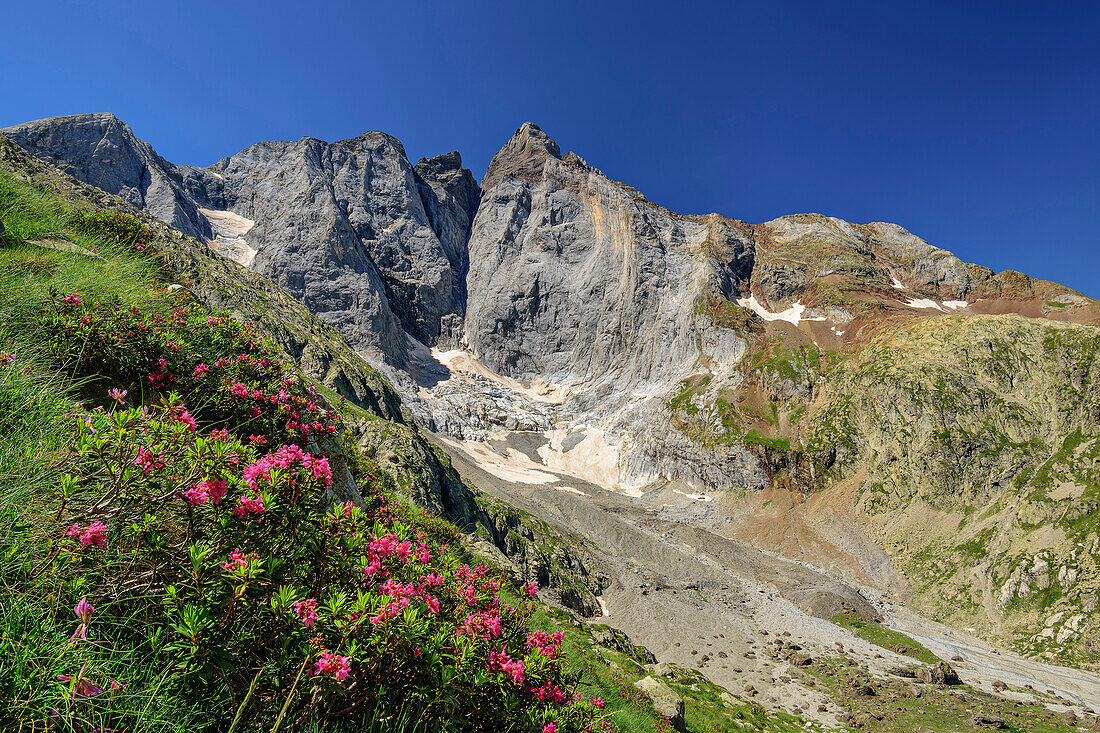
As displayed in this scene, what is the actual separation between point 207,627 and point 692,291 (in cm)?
13666

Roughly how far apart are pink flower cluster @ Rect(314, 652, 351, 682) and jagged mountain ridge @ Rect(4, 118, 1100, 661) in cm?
6539

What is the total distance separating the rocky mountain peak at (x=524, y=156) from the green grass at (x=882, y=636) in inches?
6721

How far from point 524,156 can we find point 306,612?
667 feet

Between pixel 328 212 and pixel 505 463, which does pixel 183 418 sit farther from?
pixel 328 212

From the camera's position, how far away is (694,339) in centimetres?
11931

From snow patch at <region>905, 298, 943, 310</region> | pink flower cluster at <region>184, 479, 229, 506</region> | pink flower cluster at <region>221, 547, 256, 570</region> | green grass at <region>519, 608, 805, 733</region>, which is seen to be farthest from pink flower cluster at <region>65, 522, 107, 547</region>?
snow patch at <region>905, 298, 943, 310</region>

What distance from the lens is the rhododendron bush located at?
3.07 meters

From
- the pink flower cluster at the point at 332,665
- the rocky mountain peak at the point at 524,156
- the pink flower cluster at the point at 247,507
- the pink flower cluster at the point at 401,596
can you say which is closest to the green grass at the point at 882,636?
the pink flower cluster at the point at 401,596

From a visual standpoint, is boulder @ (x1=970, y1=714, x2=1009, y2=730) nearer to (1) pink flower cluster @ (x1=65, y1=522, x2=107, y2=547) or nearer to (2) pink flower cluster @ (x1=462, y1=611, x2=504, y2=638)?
(2) pink flower cluster @ (x1=462, y1=611, x2=504, y2=638)

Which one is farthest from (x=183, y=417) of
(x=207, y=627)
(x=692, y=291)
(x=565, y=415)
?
(x=692, y=291)

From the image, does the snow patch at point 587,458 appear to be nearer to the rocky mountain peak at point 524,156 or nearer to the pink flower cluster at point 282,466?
the pink flower cluster at point 282,466

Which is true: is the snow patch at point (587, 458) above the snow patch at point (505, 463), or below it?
above

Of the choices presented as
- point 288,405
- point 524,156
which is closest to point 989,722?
point 288,405

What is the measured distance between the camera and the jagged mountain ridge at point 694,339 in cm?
6044
